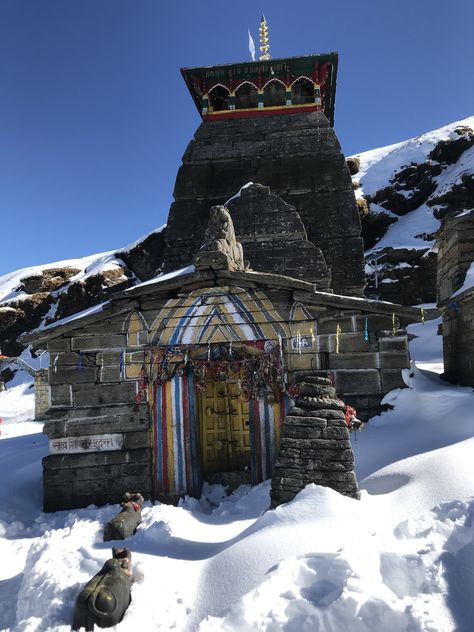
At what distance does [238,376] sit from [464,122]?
157ft

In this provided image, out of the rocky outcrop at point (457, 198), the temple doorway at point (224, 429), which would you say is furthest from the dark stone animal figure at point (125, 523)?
the rocky outcrop at point (457, 198)

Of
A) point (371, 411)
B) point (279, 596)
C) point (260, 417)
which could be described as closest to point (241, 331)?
point (260, 417)

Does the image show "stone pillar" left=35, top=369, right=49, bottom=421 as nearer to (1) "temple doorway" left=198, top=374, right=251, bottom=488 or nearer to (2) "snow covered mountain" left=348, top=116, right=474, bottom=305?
(1) "temple doorway" left=198, top=374, right=251, bottom=488

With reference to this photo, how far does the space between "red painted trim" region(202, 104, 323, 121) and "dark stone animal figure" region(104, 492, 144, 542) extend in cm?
1522

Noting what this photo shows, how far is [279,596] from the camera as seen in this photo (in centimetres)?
387

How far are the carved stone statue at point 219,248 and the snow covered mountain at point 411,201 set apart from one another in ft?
76.7

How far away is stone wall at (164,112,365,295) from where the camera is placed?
14898mm

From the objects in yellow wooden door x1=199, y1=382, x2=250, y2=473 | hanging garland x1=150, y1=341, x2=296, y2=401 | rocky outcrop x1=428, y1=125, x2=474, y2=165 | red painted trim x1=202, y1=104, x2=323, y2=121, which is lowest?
yellow wooden door x1=199, y1=382, x2=250, y2=473

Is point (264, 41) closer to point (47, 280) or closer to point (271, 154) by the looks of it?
point (271, 154)

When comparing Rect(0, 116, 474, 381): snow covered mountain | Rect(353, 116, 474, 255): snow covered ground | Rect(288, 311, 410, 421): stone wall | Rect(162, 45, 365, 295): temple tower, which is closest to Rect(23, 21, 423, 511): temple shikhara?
Rect(288, 311, 410, 421): stone wall

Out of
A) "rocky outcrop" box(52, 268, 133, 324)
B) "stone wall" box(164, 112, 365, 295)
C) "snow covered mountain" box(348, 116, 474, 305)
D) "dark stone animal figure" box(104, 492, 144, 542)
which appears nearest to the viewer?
"dark stone animal figure" box(104, 492, 144, 542)

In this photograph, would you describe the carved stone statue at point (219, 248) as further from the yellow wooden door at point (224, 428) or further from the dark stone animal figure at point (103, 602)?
the dark stone animal figure at point (103, 602)

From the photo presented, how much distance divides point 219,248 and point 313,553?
Result: 5574mm

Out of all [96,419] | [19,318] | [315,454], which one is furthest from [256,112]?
[19,318]
